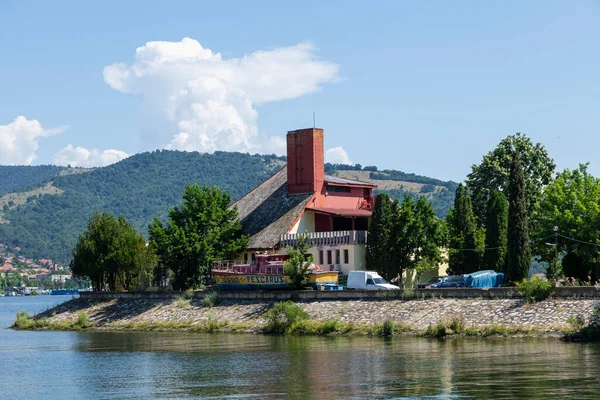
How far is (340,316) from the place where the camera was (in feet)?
198

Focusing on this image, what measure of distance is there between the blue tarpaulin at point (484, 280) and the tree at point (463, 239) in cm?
923

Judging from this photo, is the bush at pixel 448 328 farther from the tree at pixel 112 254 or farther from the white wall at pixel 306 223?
the tree at pixel 112 254

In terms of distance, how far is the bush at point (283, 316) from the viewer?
60938 millimetres

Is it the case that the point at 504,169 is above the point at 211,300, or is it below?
above

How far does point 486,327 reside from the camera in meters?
51.9

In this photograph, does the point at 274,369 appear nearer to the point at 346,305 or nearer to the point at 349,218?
the point at 346,305

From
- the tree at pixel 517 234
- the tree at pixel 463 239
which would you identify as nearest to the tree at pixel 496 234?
the tree at pixel 463 239

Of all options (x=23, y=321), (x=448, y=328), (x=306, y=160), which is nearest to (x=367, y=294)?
(x=448, y=328)

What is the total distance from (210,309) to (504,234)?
77.0 feet

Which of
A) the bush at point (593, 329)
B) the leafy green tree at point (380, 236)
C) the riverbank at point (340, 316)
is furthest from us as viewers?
the leafy green tree at point (380, 236)

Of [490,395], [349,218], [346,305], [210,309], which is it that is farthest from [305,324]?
[490,395]

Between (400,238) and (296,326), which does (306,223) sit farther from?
(296,326)

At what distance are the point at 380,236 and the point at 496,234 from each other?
8.99 metres

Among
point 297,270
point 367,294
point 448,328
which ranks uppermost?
point 297,270
